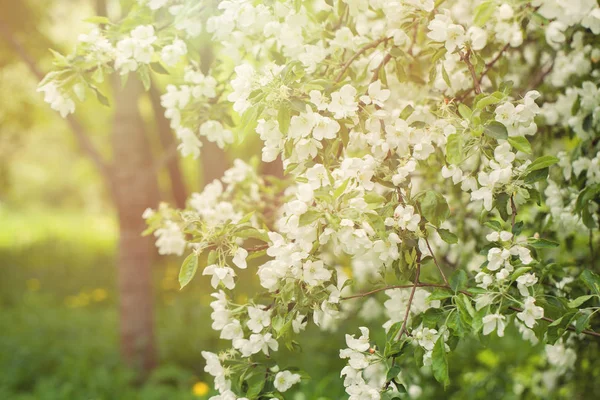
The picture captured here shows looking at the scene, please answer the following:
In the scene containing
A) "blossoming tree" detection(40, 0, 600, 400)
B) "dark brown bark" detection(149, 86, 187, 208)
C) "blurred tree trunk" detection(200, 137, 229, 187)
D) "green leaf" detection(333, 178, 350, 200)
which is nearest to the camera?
"green leaf" detection(333, 178, 350, 200)

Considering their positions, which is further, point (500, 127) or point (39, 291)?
point (39, 291)

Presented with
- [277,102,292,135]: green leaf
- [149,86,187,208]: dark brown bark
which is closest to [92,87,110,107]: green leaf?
[277,102,292,135]: green leaf

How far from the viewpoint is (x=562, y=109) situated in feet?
8.25

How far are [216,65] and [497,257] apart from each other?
51.6 inches

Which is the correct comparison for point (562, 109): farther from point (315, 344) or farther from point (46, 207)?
point (46, 207)

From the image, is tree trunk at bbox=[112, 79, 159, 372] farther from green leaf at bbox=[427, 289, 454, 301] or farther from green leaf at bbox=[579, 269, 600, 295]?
green leaf at bbox=[579, 269, 600, 295]

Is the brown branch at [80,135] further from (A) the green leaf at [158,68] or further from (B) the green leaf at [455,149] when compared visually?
(B) the green leaf at [455,149]

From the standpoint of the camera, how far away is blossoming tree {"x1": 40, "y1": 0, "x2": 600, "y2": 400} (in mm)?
1653

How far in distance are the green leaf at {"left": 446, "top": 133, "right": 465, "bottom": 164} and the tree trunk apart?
3.14 meters

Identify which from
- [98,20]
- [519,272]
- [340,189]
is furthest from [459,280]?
[98,20]

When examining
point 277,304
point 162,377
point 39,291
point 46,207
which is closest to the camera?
point 277,304

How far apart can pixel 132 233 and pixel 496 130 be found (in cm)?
339

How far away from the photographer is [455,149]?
5.34 ft

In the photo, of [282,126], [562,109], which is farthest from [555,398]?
[282,126]
